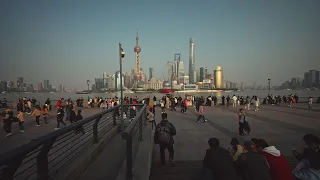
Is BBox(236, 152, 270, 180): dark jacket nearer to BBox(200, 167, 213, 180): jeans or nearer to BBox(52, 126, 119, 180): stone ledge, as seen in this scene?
BBox(200, 167, 213, 180): jeans

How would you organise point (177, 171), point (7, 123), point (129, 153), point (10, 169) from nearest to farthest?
1. point (10, 169)
2. point (129, 153)
3. point (177, 171)
4. point (7, 123)

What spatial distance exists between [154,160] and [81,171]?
2440 millimetres

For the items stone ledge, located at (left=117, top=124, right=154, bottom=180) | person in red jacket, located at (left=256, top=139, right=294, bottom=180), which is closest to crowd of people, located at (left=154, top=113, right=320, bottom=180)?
person in red jacket, located at (left=256, top=139, right=294, bottom=180)

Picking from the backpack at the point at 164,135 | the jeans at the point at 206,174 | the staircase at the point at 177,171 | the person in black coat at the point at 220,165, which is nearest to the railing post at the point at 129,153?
the jeans at the point at 206,174

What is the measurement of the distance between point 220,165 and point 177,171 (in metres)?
2.13

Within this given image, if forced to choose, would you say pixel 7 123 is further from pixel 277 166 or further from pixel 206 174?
pixel 277 166

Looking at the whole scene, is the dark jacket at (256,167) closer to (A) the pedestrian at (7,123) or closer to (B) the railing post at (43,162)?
(B) the railing post at (43,162)

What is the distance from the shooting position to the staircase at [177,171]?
4988 millimetres

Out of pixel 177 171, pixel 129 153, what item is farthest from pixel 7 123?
pixel 129 153

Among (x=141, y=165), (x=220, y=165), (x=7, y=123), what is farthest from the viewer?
(x=7, y=123)

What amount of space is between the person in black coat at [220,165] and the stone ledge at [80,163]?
2598 millimetres

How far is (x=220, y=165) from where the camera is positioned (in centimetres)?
351

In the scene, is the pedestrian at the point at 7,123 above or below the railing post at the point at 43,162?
below

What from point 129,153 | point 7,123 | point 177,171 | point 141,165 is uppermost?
point 129,153
